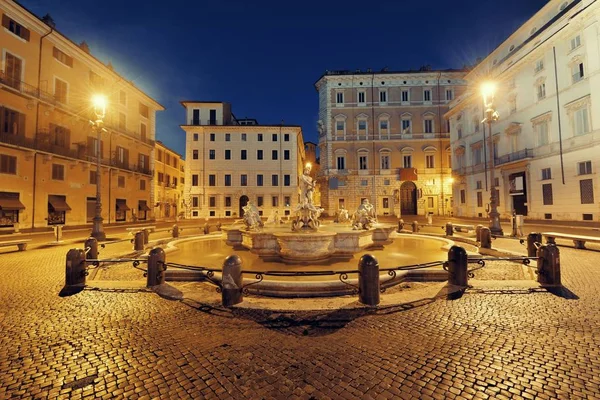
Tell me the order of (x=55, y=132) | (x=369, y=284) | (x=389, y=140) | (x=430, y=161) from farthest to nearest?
1. (x=389, y=140)
2. (x=430, y=161)
3. (x=55, y=132)
4. (x=369, y=284)

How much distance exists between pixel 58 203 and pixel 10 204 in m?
3.60

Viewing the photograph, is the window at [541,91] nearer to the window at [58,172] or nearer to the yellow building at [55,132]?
the yellow building at [55,132]

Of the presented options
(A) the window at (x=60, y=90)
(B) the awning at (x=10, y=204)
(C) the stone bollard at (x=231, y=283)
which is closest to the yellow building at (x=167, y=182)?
(A) the window at (x=60, y=90)

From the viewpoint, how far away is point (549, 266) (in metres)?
5.64

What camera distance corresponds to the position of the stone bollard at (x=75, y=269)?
19.4 feet

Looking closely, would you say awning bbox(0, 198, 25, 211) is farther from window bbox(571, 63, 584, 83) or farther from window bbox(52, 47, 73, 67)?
window bbox(571, 63, 584, 83)

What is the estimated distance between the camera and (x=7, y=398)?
2492 mm

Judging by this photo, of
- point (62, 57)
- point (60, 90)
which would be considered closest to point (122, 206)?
point (60, 90)

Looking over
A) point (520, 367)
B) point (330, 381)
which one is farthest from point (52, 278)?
point (520, 367)

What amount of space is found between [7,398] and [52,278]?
5.47 m

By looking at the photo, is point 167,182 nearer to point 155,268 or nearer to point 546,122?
point 155,268

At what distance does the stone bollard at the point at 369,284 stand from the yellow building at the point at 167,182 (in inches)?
1504

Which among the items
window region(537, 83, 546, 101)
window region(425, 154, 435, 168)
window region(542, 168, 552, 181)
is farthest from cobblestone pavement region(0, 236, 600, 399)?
window region(425, 154, 435, 168)

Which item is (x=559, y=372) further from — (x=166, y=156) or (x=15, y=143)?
(x=166, y=156)
